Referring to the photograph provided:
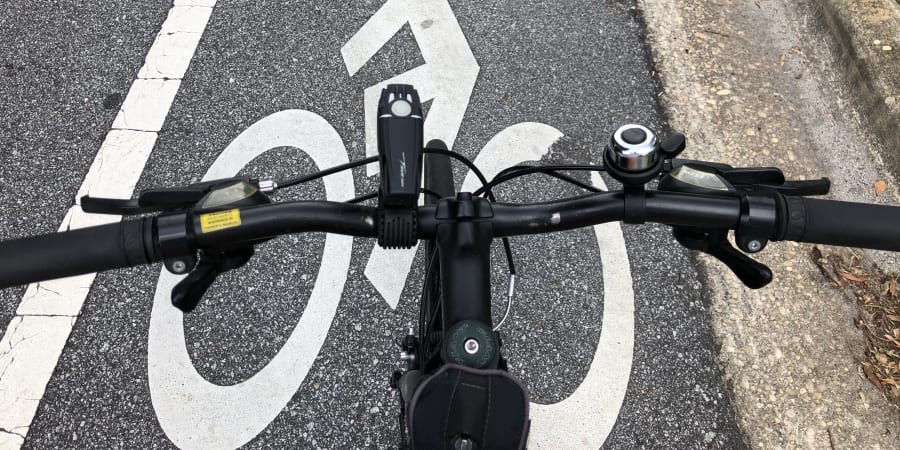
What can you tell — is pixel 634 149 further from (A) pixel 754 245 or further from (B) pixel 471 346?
(B) pixel 471 346

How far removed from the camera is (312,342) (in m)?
2.90

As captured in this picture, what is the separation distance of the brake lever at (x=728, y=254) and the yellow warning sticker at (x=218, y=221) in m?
1.06

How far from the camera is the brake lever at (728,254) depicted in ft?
4.42

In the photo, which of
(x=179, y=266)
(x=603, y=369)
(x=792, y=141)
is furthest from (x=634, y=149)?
(x=792, y=141)

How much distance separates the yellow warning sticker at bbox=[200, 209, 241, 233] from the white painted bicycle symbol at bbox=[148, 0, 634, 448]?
1687mm

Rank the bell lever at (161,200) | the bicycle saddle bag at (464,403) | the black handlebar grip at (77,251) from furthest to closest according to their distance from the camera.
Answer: the bell lever at (161,200), the black handlebar grip at (77,251), the bicycle saddle bag at (464,403)

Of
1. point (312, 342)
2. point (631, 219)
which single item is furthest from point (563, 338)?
point (631, 219)

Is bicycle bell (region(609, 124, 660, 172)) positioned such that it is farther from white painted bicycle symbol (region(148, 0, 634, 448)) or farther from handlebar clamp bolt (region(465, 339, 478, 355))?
white painted bicycle symbol (region(148, 0, 634, 448))

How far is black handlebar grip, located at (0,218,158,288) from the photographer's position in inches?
49.5

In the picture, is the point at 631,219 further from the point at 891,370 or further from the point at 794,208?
the point at 891,370

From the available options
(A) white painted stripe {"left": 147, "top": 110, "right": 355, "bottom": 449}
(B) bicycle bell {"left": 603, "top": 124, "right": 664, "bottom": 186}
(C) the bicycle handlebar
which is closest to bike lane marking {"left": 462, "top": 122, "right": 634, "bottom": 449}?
(A) white painted stripe {"left": 147, "top": 110, "right": 355, "bottom": 449}

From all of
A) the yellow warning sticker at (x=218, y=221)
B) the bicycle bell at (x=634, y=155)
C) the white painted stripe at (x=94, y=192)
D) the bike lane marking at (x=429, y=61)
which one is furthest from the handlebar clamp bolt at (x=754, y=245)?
the white painted stripe at (x=94, y=192)

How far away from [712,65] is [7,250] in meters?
3.77

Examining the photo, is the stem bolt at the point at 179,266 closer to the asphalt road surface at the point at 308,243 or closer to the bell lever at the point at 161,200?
the bell lever at the point at 161,200
